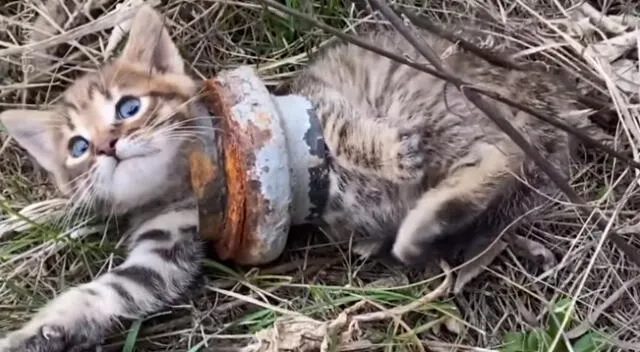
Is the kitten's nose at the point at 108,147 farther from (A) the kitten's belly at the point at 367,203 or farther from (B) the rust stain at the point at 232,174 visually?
(A) the kitten's belly at the point at 367,203

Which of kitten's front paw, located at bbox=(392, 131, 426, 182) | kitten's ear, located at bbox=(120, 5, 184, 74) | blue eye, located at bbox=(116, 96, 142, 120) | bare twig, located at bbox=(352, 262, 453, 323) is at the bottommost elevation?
bare twig, located at bbox=(352, 262, 453, 323)

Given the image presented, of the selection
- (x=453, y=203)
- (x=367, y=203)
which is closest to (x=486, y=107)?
(x=453, y=203)

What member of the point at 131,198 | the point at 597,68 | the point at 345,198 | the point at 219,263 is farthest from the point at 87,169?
the point at 597,68

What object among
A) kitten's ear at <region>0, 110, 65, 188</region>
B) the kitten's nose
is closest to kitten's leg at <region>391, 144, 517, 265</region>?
the kitten's nose

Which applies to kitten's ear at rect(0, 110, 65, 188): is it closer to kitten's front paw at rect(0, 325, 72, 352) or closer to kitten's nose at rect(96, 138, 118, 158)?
kitten's nose at rect(96, 138, 118, 158)

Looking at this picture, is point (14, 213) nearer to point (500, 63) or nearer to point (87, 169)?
point (87, 169)

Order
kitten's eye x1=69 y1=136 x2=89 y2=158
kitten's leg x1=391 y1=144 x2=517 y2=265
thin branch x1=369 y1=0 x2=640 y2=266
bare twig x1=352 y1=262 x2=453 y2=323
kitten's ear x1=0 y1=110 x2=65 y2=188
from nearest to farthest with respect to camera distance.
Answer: thin branch x1=369 y1=0 x2=640 y2=266
kitten's leg x1=391 y1=144 x2=517 y2=265
bare twig x1=352 y1=262 x2=453 y2=323
kitten's eye x1=69 y1=136 x2=89 y2=158
kitten's ear x1=0 y1=110 x2=65 y2=188
